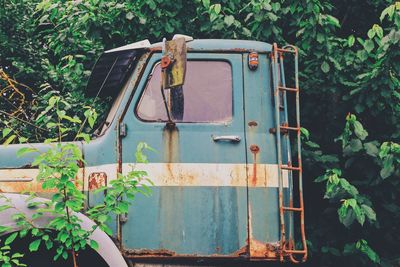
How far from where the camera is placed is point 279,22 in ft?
22.3

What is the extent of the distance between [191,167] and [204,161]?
0.32ft

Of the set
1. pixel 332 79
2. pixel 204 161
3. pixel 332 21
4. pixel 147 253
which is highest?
pixel 332 21

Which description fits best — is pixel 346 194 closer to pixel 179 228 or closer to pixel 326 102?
pixel 326 102

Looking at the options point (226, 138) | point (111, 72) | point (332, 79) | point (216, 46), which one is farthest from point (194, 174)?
point (332, 79)

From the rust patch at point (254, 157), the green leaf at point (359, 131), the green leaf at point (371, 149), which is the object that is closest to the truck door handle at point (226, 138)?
the rust patch at point (254, 157)

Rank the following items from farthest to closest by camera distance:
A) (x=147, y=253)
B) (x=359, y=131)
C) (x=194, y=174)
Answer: (x=359, y=131), (x=194, y=174), (x=147, y=253)

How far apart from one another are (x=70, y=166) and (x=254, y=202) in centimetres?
139

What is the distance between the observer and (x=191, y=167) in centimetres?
475

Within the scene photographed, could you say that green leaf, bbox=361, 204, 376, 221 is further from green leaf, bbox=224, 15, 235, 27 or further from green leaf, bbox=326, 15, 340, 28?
green leaf, bbox=224, 15, 235, 27

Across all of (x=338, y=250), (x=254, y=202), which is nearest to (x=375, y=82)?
(x=338, y=250)

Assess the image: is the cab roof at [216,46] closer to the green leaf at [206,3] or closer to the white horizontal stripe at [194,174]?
the white horizontal stripe at [194,174]

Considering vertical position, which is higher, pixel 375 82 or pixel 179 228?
pixel 375 82

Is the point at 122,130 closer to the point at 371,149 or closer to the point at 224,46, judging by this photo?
the point at 224,46

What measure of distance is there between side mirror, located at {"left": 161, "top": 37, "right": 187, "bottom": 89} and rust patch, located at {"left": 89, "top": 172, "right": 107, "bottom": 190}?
31.4 inches
